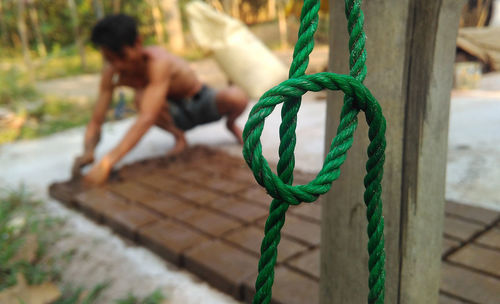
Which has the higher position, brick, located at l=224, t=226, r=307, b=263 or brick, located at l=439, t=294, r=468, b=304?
brick, located at l=439, t=294, r=468, b=304

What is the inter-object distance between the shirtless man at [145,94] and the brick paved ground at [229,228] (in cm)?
27

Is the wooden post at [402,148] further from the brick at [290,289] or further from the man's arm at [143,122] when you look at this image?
the man's arm at [143,122]

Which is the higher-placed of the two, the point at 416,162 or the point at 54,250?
the point at 416,162

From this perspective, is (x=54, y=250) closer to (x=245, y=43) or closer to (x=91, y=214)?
(x=91, y=214)

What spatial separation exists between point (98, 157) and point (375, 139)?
10.3 ft

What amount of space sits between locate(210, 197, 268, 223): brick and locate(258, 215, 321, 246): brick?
0.07 m

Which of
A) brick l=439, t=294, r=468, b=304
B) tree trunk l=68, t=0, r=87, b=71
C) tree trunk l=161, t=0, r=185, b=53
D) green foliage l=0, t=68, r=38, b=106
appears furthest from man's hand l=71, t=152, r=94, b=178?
tree trunk l=161, t=0, r=185, b=53

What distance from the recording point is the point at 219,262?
182cm

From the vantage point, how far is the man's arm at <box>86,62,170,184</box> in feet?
8.96

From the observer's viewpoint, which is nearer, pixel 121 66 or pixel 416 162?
pixel 416 162

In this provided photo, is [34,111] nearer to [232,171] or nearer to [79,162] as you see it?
[79,162]

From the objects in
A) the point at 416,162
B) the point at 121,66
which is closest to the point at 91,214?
the point at 121,66

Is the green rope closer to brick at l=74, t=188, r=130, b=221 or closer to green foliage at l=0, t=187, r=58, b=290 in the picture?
green foliage at l=0, t=187, r=58, b=290

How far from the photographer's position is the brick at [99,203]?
240 cm
